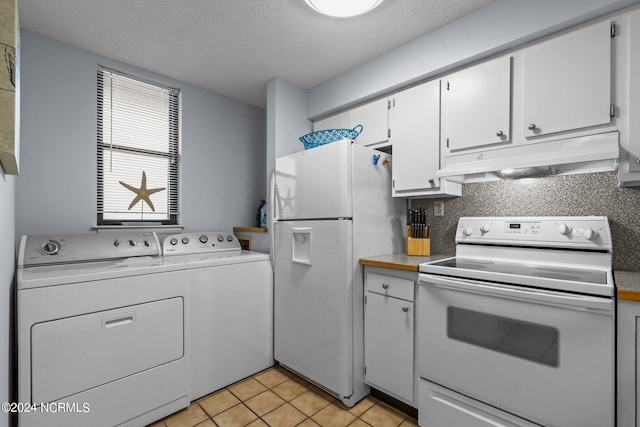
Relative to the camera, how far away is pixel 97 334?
1579 mm

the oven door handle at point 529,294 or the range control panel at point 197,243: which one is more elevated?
the range control panel at point 197,243

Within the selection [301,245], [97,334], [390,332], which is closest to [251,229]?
[301,245]

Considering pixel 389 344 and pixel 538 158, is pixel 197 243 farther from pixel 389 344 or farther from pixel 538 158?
pixel 538 158

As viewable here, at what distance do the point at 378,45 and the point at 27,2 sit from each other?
7.07 ft

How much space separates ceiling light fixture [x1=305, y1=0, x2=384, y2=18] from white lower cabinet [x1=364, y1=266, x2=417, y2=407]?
5.05ft

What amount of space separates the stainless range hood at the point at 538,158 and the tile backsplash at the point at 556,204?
0.12 metres

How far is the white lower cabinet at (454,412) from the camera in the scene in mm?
1397

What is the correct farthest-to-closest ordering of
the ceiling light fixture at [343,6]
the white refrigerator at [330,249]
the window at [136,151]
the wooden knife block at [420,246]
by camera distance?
the window at [136,151], the wooden knife block at [420,246], the white refrigerator at [330,249], the ceiling light fixture at [343,6]

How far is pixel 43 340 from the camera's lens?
1.43 meters

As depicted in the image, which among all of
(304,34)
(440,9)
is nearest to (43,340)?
(304,34)

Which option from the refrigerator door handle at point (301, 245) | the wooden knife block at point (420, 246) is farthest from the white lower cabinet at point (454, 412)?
the refrigerator door handle at point (301, 245)

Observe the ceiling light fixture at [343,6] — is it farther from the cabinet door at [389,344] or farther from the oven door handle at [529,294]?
the cabinet door at [389,344]

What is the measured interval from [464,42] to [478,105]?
401 millimetres

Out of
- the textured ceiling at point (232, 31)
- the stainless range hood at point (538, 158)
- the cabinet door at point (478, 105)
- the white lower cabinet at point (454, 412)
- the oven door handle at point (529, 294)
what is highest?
the textured ceiling at point (232, 31)
